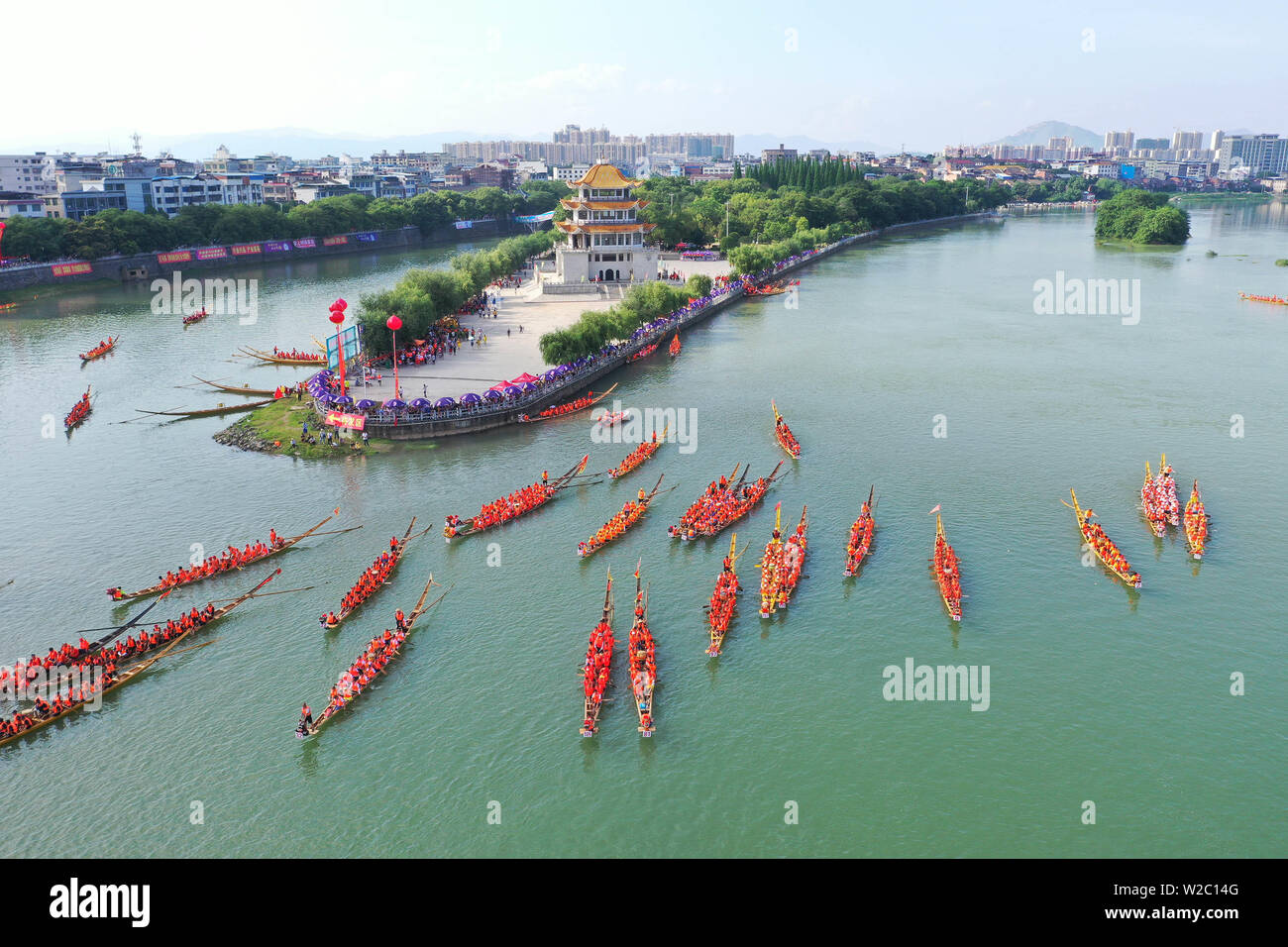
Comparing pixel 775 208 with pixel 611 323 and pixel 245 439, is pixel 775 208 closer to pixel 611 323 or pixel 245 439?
pixel 611 323

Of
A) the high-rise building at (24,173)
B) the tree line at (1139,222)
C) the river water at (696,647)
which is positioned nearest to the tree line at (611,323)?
the river water at (696,647)

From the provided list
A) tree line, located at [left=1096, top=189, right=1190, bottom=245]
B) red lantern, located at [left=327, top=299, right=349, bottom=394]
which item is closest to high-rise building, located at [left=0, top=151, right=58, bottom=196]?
red lantern, located at [left=327, top=299, right=349, bottom=394]

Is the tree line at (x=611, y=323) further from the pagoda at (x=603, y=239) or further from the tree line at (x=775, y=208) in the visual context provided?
the tree line at (x=775, y=208)

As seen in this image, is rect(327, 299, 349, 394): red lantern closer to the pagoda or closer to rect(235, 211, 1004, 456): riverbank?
rect(235, 211, 1004, 456): riverbank

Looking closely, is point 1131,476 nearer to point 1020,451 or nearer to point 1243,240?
point 1020,451

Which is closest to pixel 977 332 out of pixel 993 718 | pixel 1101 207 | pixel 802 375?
pixel 802 375
